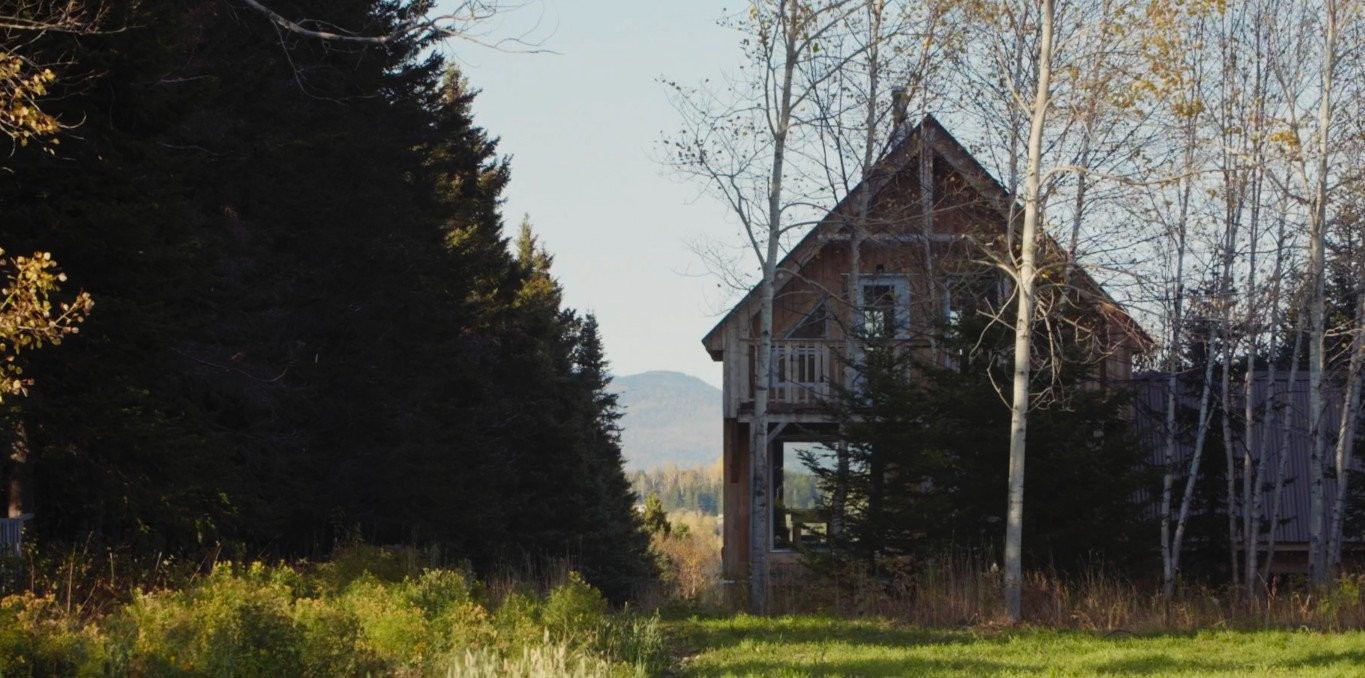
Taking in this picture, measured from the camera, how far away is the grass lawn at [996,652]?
12.4m

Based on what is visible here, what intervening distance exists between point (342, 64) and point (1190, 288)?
1465cm

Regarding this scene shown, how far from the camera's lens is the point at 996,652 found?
14023mm

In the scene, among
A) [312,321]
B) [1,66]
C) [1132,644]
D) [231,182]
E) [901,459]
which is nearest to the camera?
[1,66]

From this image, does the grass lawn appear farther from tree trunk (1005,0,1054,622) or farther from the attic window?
the attic window

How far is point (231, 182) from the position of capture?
2295cm

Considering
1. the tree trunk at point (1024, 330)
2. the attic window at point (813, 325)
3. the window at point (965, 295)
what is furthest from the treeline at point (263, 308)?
the window at point (965, 295)

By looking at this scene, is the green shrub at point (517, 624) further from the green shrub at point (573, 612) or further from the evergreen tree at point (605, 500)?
the evergreen tree at point (605, 500)

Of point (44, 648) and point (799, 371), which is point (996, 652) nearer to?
point (44, 648)

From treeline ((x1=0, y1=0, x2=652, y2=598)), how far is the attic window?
6.68 metres

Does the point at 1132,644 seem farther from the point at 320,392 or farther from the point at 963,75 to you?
the point at 320,392

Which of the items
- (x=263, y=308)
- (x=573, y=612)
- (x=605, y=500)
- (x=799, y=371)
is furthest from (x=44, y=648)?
(x=605, y=500)

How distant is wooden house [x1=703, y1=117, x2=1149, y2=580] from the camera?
1007 inches

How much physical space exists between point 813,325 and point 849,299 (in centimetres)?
369

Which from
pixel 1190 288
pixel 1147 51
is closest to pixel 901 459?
pixel 1190 288
